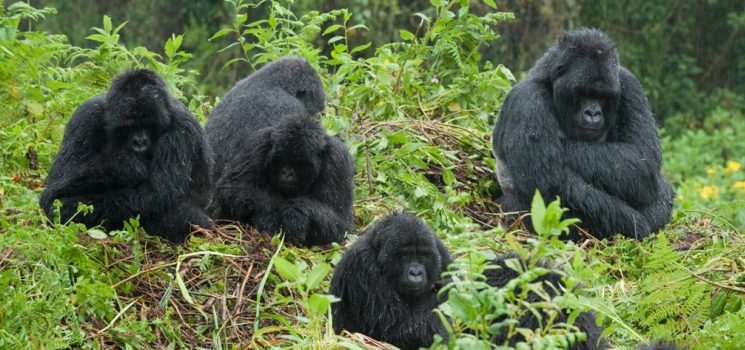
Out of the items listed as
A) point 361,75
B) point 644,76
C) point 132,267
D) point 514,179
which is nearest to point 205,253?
point 132,267

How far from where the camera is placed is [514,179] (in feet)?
24.5

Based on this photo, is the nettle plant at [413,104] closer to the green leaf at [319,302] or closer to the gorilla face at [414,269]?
the gorilla face at [414,269]

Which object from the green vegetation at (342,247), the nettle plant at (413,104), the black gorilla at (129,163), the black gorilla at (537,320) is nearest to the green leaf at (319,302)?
the green vegetation at (342,247)

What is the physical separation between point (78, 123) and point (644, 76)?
1105 centimetres

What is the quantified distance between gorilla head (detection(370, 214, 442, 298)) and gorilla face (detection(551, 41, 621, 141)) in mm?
2160

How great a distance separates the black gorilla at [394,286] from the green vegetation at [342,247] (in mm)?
156

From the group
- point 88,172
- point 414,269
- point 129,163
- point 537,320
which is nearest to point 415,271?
point 414,269

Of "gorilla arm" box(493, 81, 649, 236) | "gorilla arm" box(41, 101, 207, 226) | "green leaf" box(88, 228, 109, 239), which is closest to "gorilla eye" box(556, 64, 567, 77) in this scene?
"gorilla arm" box(493, 81, 649, 236)

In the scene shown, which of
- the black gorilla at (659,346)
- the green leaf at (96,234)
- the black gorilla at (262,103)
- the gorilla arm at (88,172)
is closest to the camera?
the black gorilla at (659,346)

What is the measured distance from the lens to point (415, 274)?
17.6 ft

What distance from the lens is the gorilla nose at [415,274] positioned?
5.36m

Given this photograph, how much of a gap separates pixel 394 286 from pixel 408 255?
0.14m

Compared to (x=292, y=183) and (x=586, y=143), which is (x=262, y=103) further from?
(x=586, y=143)

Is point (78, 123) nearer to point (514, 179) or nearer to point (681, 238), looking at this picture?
point (514, 179)
